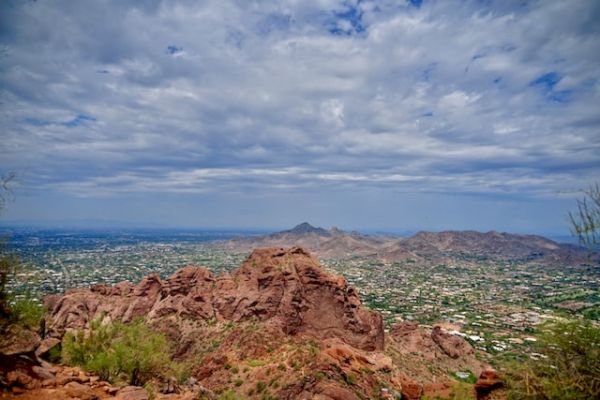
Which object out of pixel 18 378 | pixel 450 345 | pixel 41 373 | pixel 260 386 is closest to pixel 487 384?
pixel 260 386

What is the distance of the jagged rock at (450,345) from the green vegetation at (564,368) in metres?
46.8

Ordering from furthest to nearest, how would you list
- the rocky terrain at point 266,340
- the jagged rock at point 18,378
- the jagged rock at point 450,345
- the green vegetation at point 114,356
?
the jagged rock at point 450,345
the rocky terrain at point 266,340
the green vegetation at point 114,356
the jagged rock at point 18,378

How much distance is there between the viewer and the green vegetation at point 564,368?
1301 centimetres

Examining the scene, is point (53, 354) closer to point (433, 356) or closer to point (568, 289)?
point (433, 356)

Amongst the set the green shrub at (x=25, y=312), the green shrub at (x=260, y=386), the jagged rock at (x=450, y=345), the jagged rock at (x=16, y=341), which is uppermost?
the green shrub at (x=25, y=312)

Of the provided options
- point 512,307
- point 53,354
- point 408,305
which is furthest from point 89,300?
point 512,307

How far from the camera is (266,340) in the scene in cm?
3991

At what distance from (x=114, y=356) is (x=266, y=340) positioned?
19.8m

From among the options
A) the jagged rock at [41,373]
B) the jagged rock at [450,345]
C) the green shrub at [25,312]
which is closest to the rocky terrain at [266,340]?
the jagged rock at [41,373]

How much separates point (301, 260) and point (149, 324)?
69.7 feet

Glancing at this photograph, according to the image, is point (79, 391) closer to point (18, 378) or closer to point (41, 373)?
point (41, 373)

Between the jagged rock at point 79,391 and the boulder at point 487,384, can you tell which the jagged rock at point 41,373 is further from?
the boulder at point 487,384

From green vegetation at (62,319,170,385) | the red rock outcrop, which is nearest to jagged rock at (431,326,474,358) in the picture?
the red rock outcrop

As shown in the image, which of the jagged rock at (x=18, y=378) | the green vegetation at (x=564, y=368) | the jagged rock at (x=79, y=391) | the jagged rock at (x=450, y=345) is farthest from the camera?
the jagged rock at (x=450, y=345)
